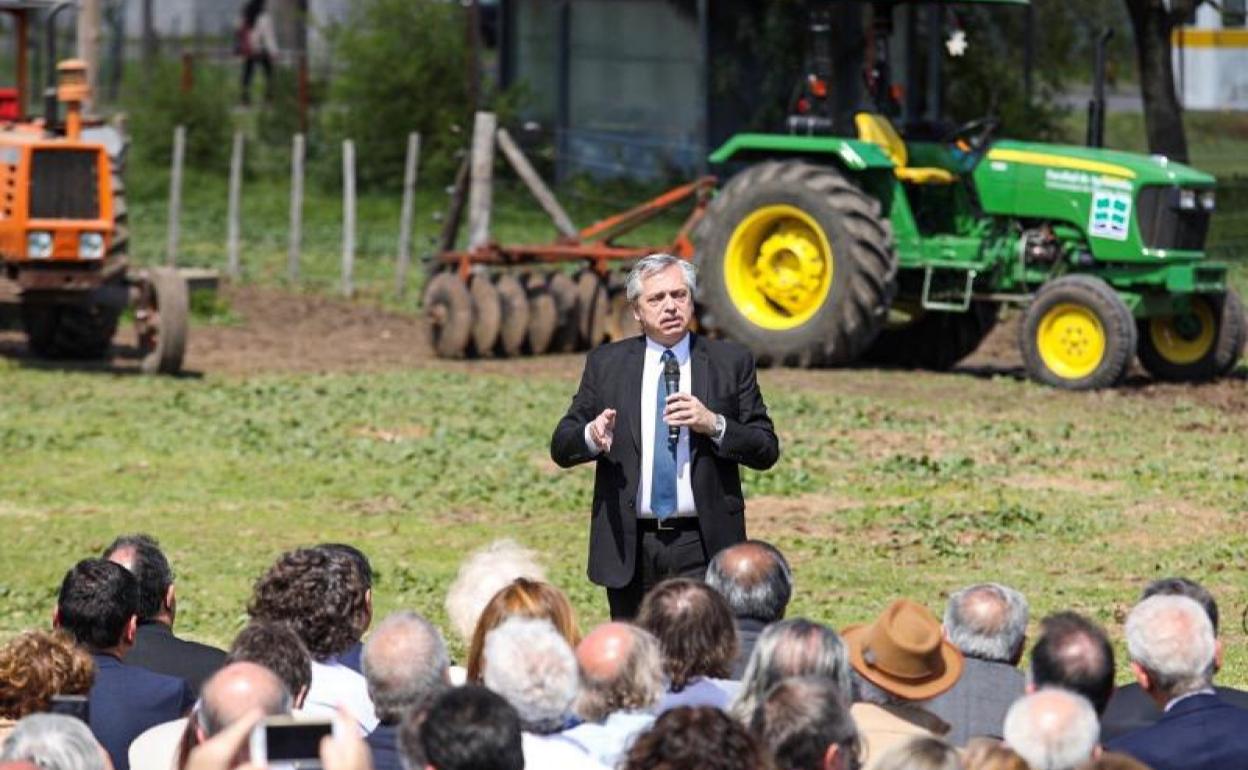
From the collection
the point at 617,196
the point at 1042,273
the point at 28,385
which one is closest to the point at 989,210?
the point at 1042,273

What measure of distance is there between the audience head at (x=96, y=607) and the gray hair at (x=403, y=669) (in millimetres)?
1272

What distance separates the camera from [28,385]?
1827 cm

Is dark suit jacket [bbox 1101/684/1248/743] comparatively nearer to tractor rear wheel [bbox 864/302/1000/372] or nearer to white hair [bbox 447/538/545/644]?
white hair [bbox 447/538/545/644]

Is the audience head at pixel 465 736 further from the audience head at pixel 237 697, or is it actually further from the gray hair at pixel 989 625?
the gray hair at pixel 989 625

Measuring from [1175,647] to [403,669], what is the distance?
6.36 feet

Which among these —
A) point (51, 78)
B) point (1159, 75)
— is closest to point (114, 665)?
point (51, 78)

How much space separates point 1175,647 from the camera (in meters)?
6.45

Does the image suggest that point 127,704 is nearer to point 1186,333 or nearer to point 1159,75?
point 1186,333

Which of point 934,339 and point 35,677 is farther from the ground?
point 35,677

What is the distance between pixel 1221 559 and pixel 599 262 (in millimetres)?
9625

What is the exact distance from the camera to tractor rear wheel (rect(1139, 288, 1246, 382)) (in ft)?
61.5

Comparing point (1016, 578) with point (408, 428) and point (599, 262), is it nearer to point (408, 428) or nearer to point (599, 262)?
point (408, 428)

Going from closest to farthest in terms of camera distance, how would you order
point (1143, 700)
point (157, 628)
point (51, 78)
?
1. point (1143, 700)
2. point (157, 628)
3. point (51, 78)

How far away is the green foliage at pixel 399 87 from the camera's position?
32.6m
